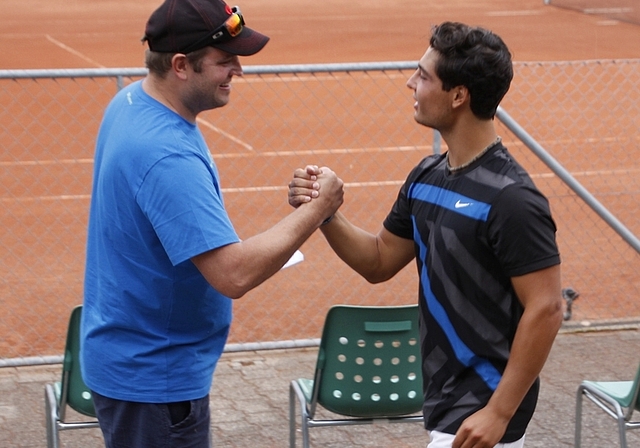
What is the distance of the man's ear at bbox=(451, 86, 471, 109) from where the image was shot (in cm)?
296

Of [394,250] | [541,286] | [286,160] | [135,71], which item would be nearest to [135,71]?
[135,71]

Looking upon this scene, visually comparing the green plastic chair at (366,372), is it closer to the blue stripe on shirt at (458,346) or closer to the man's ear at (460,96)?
the blue stripe on shirt at (458,346)

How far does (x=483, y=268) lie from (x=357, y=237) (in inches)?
25.7

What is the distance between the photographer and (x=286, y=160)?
12.6m

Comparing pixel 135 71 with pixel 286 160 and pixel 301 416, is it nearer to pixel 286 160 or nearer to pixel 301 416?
pixel 301 416

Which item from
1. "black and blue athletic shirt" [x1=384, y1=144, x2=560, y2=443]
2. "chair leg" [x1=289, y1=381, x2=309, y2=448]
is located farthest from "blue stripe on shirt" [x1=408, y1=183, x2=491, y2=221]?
"chair leg" [x1=289, y1=381, x2=309, y2=448]

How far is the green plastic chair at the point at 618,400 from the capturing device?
4285 mm

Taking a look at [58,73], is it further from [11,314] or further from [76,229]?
[76,229]

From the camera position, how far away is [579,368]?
20.7ft

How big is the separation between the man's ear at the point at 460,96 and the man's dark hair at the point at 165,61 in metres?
0.76

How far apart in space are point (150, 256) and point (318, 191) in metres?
0.60

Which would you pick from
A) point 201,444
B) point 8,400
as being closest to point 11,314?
point 8,400

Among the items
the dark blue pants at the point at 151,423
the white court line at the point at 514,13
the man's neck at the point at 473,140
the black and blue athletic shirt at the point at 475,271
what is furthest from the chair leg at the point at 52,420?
the white court line at the point at 514,13

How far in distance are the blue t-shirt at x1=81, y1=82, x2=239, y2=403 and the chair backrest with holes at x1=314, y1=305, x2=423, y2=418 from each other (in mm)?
1363
